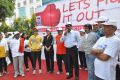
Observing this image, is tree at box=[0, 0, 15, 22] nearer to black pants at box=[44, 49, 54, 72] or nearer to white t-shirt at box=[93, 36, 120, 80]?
black pants at box=[44, 49, 54, 72]

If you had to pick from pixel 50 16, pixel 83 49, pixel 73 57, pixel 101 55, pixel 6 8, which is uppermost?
pixel 6 8

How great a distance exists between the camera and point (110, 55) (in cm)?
470

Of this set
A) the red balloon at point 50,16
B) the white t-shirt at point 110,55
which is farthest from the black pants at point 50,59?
the white t-shirt at point 110,55

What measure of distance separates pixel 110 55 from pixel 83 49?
667 centimetres

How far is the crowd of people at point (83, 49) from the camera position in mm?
4754

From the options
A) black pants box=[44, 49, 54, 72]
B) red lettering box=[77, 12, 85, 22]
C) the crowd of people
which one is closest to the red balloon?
red lettering box=[77, 12, 85, 22]

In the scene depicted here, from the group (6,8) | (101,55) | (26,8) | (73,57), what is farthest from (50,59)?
(26,8)

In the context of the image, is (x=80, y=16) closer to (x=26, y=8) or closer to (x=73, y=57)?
(x=73, y=57)

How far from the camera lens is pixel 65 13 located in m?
15.3

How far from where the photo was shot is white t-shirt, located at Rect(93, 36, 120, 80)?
4.70 meters

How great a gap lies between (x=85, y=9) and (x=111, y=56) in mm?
9029

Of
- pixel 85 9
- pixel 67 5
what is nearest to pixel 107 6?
pixel 85 9

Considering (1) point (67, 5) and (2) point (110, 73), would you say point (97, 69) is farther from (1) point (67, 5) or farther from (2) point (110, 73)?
(1) point (67, 5)

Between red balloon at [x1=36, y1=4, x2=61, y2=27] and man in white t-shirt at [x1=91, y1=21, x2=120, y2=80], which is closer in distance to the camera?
man in white t-shirt at [x1=91, y1=21, x2=120, y2=80]
